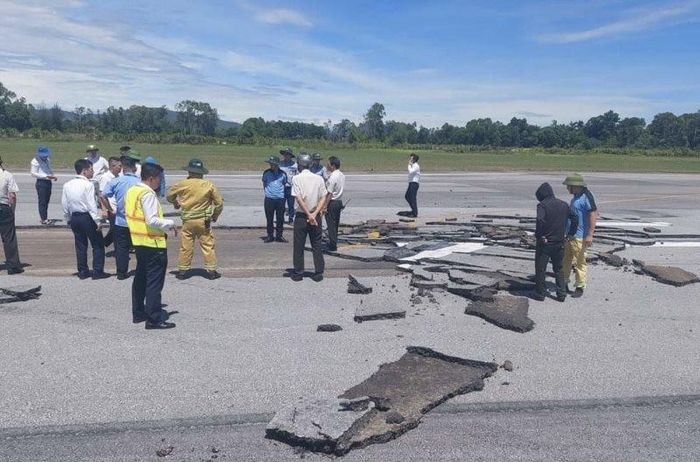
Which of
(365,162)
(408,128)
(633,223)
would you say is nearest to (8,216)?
(633,223)

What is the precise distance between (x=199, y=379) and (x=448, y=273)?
223 inches

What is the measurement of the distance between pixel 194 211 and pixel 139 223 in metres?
2.72

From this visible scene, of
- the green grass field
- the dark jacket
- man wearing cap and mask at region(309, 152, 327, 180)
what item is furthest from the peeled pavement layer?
the green grass field

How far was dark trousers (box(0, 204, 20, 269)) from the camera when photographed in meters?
10.1

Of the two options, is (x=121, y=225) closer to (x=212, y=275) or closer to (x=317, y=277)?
(x=212, y=275)

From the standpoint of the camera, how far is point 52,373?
6.10 metres

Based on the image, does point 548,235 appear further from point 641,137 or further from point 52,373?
point 641,137

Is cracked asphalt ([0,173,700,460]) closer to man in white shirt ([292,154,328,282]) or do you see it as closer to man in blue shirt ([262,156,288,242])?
man in white shirt ([292,154,328,282])

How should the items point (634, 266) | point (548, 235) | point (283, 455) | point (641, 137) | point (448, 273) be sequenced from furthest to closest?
point (641, 137) → point (634, 266) → point (448, 273) → point (548, 235) → point (283, 455)

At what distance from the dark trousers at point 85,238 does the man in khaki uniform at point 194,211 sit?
1.27 metres

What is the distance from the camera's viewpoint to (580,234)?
948cm

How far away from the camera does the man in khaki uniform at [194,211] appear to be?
10055 millimetres

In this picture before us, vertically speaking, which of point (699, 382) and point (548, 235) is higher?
point (548, 235)

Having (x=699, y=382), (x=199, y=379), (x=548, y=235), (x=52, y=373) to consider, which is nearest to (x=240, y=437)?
(x=199, y=379)
